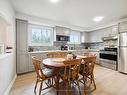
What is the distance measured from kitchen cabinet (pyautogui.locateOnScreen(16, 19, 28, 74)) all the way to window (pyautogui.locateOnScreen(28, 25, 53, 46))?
29.6 inches

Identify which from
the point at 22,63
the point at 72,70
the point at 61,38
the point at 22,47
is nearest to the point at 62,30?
the point at 61,38

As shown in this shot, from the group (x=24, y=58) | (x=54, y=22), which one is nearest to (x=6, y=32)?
(x=24, y=58)

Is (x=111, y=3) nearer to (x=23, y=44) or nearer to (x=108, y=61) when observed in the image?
(x=108, y=61)

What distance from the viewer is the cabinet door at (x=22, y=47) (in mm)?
3557

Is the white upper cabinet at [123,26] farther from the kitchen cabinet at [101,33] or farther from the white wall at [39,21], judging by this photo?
the white wall at [39,21]

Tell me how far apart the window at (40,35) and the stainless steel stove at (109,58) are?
9.74 feet

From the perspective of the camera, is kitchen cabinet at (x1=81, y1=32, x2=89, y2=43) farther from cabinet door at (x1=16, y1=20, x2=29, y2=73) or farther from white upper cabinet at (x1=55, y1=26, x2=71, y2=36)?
cabinet door at (x1=16, y1=20, x2=29, y2=73)

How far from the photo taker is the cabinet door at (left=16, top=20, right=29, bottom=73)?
3.56 metres

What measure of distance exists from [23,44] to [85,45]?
4.67 meters

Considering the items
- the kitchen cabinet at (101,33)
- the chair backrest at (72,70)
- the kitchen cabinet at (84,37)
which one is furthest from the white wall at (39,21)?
the chair backrest at (72,70)

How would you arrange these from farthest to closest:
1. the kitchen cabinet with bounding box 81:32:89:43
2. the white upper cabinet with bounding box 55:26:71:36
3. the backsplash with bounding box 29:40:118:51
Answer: the kitchen cabinet with bounding box 81:32:89:43 → the white upper cabinet with bounding box 55:26:71:36 → the backsplash with bounding box 29:40:118:51

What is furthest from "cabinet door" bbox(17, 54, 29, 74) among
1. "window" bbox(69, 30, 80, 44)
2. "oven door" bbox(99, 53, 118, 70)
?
"oven door" bbox(99, 53, 118, 70)

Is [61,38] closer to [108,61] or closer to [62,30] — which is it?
[62,30]

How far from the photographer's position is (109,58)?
4.56 meters
